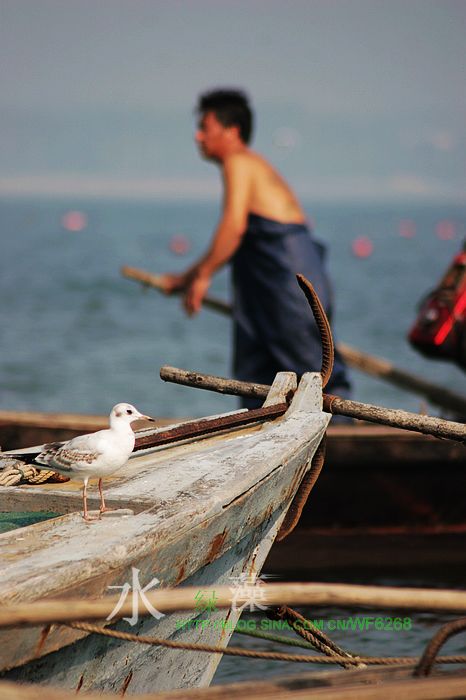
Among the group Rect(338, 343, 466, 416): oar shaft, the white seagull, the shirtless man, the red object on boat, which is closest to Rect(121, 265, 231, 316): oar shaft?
Rect(338, 343, 466, 416): oar shaft

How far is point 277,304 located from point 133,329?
22537 mm

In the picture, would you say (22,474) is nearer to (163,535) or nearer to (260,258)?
(163,535)

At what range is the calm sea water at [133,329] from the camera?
747 inches

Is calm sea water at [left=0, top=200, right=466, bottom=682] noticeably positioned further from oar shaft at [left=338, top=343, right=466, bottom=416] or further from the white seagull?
the white seagull

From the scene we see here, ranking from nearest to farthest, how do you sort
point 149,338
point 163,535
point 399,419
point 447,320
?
point 163,535, point 399,419, point 447,320, point 149,338

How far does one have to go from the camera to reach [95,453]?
10.3ft

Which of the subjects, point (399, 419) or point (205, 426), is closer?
point (205, 426)

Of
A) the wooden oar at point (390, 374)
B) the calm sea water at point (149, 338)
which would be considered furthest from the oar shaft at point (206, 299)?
the calm sea water at point (149, 338)

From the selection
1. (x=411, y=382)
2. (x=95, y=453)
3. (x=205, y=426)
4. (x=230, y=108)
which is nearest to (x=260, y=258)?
(x=230, y=108)

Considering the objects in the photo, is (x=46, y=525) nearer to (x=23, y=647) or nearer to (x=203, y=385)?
(x=23, y=647)

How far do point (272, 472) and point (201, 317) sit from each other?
2983 centimetres

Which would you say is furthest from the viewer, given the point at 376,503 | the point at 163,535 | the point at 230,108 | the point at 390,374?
the point at 390,374

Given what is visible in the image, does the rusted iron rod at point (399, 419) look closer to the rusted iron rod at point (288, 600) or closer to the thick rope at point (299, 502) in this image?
the thick rope at point (299, 502)

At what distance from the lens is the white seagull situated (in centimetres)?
312
